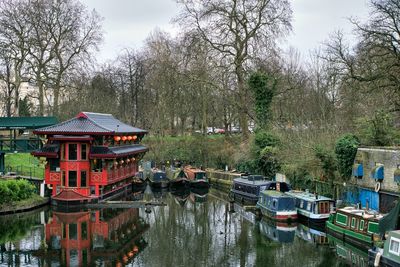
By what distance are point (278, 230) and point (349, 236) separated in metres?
5.10

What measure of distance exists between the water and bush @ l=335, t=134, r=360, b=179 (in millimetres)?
4954

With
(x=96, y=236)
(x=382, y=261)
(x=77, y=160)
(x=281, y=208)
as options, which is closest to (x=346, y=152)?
(x=281, y=208)

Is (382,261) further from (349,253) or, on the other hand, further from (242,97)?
(242,97)

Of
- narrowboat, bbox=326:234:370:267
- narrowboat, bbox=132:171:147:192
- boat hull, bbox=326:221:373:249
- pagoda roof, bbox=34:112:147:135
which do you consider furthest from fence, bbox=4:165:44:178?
narrowboat, bbox=326:234:370:267

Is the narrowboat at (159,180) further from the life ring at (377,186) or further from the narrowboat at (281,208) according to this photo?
the life ring at (377,186)

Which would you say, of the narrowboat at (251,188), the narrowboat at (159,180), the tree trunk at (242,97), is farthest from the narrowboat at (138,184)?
the tree trunk at (242,97)

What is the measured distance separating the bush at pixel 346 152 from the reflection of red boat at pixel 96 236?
13.7m

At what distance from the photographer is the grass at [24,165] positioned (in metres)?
45.2

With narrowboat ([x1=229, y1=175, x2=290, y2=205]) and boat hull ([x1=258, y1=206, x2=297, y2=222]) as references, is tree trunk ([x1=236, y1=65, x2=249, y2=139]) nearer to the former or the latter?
narrowboat ([x1=229, y1=175, x2=290, y2=205])

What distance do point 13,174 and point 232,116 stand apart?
3450cm

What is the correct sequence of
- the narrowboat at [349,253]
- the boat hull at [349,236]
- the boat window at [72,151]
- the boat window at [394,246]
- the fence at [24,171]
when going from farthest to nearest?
the fence at [24,171], the boat window at [72,151], the boat hull at [349,236], the narrowboat at [349,253], the boat window at [394,246]

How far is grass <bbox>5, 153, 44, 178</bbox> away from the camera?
45.2 meters

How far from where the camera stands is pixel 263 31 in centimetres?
5428

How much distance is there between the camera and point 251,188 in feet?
130
